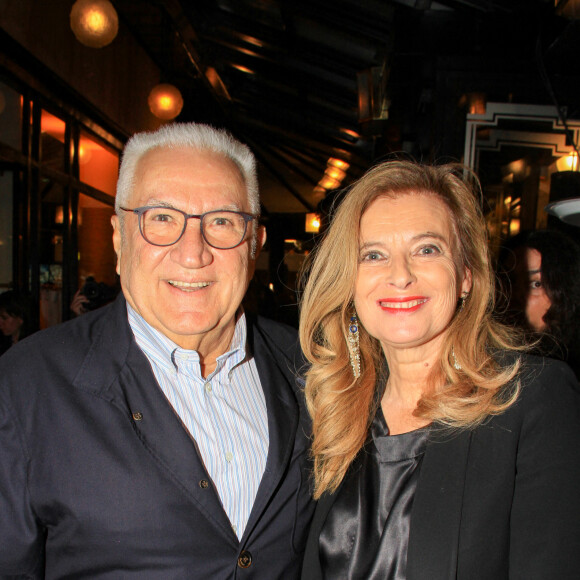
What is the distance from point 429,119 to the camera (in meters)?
3.78

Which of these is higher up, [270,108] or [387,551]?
[270,108]

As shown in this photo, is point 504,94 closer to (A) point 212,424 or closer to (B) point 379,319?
(B) point 379,319

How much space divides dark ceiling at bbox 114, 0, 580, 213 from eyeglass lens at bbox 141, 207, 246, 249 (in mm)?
1780

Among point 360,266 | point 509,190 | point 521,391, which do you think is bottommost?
point 521,391

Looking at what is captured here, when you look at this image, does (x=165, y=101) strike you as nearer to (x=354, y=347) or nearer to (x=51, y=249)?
(x=51, y=249)

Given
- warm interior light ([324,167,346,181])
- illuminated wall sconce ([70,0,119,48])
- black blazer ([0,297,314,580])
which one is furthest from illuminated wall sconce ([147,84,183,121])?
warm interior light ([324,167,346,181])

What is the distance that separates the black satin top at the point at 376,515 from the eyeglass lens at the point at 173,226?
750 mm

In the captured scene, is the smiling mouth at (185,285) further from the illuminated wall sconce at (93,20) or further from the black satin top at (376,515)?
the illuminated wall sconce at (93,20)

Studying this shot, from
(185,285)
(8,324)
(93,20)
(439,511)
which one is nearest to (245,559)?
(439,511)

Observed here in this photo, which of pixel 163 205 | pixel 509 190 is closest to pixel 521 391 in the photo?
pixel 163 205

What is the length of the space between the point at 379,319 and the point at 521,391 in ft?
1.36

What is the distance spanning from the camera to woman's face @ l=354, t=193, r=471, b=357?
1.49 meters

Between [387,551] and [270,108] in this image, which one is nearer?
[387,551]

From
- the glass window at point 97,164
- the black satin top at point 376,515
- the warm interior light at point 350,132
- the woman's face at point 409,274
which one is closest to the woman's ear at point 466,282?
the woman's face at point 409,274
